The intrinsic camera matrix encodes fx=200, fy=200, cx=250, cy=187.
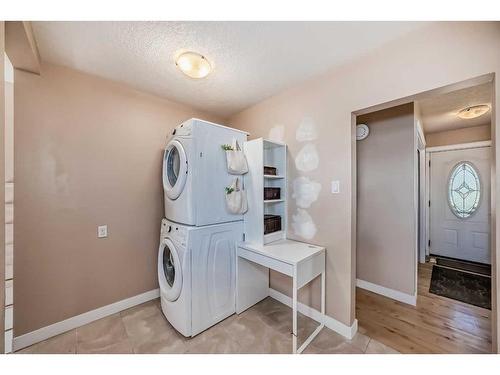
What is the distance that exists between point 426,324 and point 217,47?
296 centimetres

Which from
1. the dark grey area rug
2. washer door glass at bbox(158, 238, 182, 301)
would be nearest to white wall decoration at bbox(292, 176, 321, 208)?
washer door glass at bbox(158, 238, 182, 301)

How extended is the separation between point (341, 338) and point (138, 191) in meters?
2.35

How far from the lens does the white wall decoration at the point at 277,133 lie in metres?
2.19

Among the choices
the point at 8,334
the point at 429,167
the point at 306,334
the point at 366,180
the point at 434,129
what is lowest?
the point at 306,334

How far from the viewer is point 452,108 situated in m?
2.54

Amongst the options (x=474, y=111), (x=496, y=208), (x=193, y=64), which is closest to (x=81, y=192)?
(x=193, y=64)

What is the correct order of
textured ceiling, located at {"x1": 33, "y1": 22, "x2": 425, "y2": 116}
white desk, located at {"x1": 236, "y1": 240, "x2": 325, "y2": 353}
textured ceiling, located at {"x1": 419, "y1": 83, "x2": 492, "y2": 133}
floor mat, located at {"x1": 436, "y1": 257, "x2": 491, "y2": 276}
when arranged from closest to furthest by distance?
textured ceiling, located at {"x1": 33, "y1": 22, "x2": 425, "y2": 116}, white desk, located at {"x1": 236, "y1": 240, "x2": 325, "y2": 353}, textured ceiling, located at {"x1": 419, "y1": 83, "x2": 492, "y2": 133}, floor mat, located at {"x1": 436, "y1": 257, "x2": 491, "y2": 276}

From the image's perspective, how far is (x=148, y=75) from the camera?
1862mm

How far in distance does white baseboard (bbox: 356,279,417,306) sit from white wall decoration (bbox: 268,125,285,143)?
2.05 m

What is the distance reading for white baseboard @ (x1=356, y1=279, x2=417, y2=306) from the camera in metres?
2.16

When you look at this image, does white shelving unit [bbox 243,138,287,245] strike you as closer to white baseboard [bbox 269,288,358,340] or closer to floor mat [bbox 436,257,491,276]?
white baseboard [bbox 269,288,358,340]

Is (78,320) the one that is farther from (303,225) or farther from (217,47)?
(217,47)

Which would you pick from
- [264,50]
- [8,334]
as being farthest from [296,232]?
[8,334]
